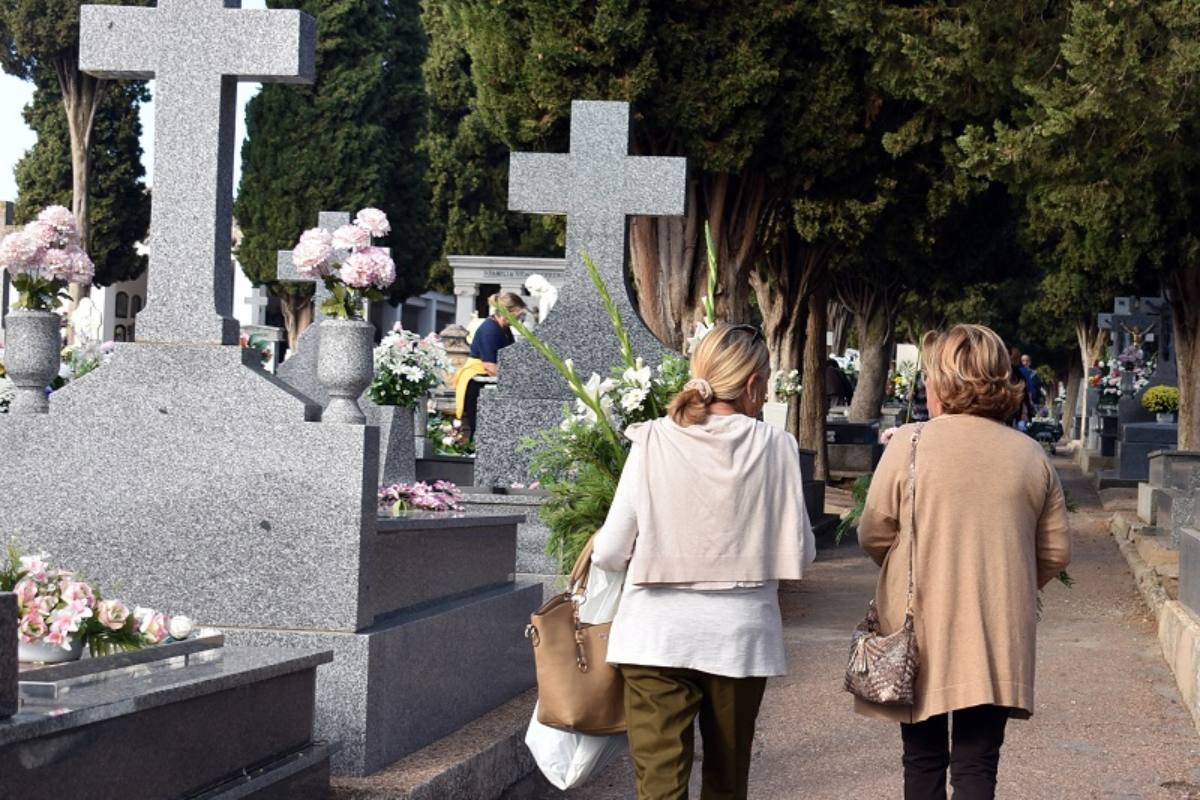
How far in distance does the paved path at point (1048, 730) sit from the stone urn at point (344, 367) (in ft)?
5.89

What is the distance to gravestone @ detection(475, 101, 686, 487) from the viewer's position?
10.8 meters

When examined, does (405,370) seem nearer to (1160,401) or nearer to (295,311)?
(1160,401)

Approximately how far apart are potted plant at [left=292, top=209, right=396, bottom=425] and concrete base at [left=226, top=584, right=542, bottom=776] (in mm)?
1242

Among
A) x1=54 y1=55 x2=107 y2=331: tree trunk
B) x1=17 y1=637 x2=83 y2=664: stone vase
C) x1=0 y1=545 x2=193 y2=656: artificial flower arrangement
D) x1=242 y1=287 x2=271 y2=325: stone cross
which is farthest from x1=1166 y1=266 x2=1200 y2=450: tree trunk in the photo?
x1=54 y1=55 x2=107 y2=331: tree trunk

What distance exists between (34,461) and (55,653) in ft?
4.59

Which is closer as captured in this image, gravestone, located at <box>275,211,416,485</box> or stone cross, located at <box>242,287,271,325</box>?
gravestone, located at <box>275,211,416,485</box>

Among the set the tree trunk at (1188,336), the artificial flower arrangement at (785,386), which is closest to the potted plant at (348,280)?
the artificial flower arrangement at (785,386)

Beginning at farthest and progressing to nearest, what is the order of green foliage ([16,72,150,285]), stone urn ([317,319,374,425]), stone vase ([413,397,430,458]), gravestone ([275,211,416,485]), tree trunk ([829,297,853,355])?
tree trunk ([829,297,853,355])
green foliage ([16,72,150,285])
stone vase ([413,397,430,458])
gravestone ([275,211,416,485])
stone urn ([317,319,374,425])

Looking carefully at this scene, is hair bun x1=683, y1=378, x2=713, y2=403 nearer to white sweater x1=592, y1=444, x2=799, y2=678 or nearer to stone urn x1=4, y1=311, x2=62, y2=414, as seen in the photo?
white sweater x1=592, y1=444, x2=799, y2=678

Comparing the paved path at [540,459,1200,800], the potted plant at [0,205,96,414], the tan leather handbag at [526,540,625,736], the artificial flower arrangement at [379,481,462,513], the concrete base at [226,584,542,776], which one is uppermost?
the potted plant at [0,205,96,414]

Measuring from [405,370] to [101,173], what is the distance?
3711cm

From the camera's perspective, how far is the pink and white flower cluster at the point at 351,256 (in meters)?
7.96

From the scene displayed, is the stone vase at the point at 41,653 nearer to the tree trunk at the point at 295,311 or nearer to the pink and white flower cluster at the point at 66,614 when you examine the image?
the pink and white flower cluster at the point at 66,614

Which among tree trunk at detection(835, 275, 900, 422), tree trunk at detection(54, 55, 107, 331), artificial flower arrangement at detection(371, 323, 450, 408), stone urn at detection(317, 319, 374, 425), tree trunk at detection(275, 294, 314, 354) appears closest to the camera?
stone urn at detection(317, 319, 374, 425)
